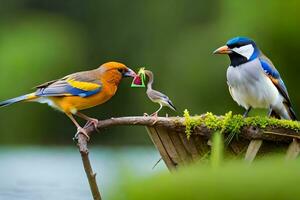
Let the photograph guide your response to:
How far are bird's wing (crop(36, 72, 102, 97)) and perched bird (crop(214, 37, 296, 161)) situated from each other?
2.70 ft

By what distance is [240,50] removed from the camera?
5.57m

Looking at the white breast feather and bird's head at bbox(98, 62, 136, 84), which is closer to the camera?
bird's head at bbox(98, 62, 136, 84)

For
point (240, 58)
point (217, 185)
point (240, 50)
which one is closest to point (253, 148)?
point (240, 50)

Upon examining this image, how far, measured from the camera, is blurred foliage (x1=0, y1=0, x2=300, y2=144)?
61.0ft

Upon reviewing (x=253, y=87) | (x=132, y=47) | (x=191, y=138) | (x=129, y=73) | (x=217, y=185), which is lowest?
(x=132, y=47)

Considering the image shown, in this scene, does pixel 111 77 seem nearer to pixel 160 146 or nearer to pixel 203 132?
pixel 160 146

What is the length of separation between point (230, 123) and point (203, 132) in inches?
5.3

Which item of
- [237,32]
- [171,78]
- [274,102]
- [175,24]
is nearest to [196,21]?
[175,24]

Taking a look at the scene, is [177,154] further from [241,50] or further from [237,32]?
[237,32]

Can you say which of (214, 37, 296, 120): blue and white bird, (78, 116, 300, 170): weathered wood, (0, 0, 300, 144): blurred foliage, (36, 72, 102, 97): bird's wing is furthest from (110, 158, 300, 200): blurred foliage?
(0, 0, 300, 144): blurred foliage

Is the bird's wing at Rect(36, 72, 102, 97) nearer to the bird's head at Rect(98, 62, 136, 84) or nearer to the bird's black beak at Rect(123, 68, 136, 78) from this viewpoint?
the bird's head at Rect(98, 62, 136, 84)

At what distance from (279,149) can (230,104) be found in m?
13.9

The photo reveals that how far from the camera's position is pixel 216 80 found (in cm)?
1947

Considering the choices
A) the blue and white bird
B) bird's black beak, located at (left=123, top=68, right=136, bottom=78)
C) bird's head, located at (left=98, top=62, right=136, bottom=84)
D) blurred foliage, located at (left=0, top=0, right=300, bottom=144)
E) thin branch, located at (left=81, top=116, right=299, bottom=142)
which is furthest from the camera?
blurred foliage, located at (left=0, top=0, right=300, bottom=144)
